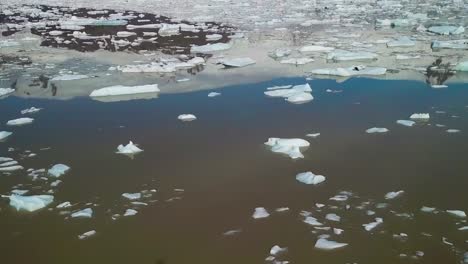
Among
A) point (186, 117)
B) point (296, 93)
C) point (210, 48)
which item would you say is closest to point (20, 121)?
point (186, 117)

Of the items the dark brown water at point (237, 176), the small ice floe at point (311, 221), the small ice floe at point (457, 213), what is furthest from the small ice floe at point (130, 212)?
the small ice floe at point (457, 213)

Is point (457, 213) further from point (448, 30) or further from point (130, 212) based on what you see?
point (448, 30)

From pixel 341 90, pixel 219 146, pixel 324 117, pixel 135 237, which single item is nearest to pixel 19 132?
pixel 219 146

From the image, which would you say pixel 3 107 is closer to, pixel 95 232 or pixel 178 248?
pixel 95 232

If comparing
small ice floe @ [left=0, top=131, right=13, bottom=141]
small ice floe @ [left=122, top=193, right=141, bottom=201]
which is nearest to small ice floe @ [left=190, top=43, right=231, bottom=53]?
small ice floe @ [left=0, top=131, right=13, bottom=141]

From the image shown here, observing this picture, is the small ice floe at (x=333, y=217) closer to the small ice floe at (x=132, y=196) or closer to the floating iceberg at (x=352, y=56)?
the small ice floe at (x=132, y=196)

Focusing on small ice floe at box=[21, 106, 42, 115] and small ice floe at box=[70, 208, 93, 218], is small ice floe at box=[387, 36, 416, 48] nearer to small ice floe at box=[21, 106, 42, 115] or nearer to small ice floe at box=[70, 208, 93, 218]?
small ice floe at box=[21, 106, 42, 115]
